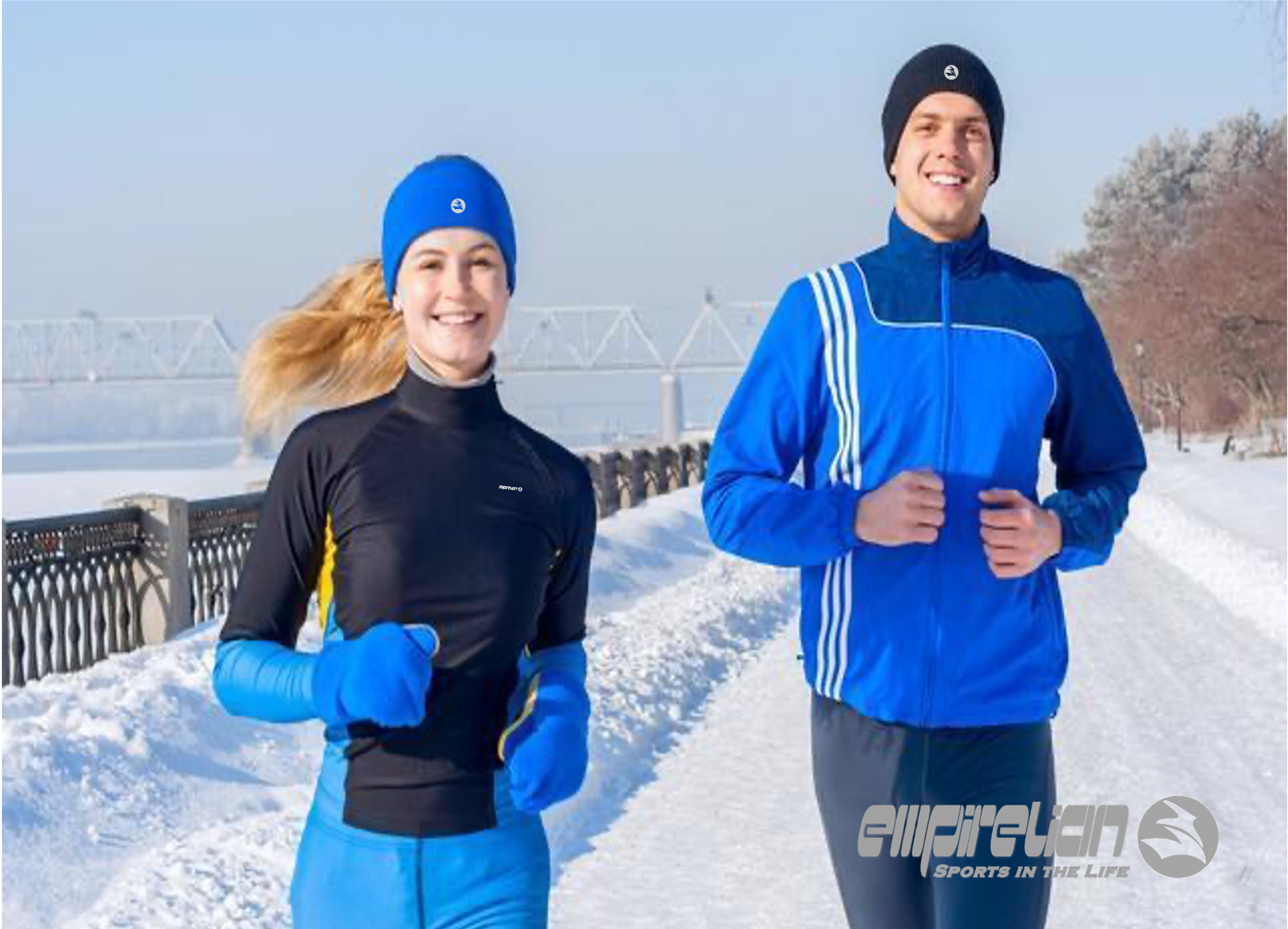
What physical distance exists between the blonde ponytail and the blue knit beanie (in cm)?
26

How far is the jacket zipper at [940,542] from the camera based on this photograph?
3189 mm

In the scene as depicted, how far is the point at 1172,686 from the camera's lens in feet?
35.5

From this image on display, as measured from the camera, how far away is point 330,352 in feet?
11.2

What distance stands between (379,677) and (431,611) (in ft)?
0.71

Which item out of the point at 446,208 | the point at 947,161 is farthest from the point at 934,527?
the point at 446,208

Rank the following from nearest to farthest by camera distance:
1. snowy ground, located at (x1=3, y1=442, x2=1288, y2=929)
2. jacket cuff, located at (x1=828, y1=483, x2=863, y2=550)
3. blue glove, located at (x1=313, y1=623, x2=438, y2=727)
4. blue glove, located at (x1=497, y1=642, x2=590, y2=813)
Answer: blue glove, located at (x1=313, y1=623, x2=438, y2=727) < blue glove, located at (x1=497, y1=642, x2=590, y2=813) < jacket cuff, located at (x1=828, y1=483, x2=863, y2=550) < snowy ground, located at (x1=3, y1=442, x2=1288, y2=929)

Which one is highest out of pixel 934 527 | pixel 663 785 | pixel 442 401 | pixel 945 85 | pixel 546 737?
pixel 945 85

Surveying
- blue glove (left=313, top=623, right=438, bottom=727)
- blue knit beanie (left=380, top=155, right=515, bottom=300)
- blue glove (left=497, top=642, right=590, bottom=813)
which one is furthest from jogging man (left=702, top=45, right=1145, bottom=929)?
blue glove (left=313, top=623, right=438, bottom=727)

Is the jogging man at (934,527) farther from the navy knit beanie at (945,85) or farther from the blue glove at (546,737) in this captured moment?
the blue glove at (546,737)

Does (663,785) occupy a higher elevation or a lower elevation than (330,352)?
lower

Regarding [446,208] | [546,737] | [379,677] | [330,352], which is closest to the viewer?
[379,677]

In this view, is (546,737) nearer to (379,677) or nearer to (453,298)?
(379,677)

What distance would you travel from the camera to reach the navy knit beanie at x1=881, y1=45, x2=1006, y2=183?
3279 mm

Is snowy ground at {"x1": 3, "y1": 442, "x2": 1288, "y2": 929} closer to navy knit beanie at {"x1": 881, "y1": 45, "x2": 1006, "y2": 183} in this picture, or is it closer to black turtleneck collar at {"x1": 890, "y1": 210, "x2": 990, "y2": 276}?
black turtleneck collar at {"x1": 890, "y1": 210, "x2": 990, "y2": 276}
